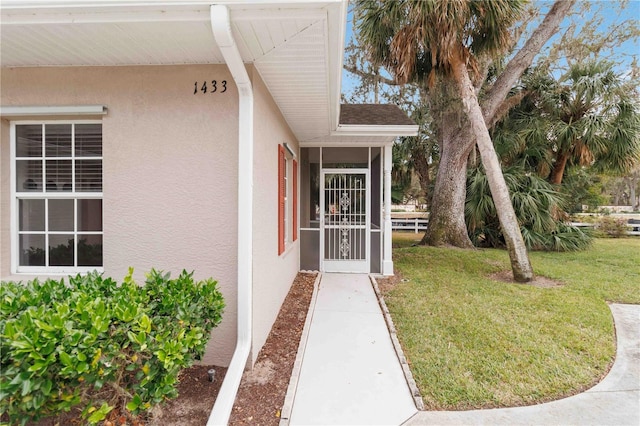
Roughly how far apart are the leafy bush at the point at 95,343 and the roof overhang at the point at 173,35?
2.01m

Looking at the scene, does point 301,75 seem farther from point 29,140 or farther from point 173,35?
point 29,140

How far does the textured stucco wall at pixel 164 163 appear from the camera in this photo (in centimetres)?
314

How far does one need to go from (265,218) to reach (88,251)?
6.48 feet

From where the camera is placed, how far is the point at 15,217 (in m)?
3.31

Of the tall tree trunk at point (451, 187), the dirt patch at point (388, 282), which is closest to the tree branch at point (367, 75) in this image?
the tall tree trunk at point (451, 187)

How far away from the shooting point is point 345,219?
733 centimetres

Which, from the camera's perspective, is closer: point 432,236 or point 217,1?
point 217,1

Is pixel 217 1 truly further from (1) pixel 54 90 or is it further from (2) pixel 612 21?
(2) pixel 612 21

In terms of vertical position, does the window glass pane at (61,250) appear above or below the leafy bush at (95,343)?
above

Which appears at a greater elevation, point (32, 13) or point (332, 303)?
point (32, 13)

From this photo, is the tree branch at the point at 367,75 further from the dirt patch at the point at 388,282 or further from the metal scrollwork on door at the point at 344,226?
the dirt patch at the point at 388,282

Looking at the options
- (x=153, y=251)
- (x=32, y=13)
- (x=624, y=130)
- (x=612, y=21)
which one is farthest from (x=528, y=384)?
(x=612, y=21)

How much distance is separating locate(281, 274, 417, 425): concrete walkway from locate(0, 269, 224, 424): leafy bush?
44.8 inches

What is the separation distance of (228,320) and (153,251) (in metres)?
1.06
